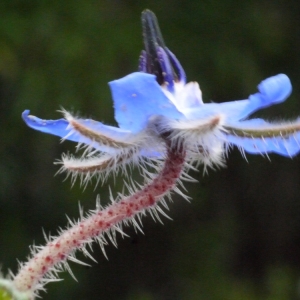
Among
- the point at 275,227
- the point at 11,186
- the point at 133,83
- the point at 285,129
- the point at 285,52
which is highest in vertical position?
the point at 133,83

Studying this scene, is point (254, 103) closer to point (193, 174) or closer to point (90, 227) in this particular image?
point (90, 227)

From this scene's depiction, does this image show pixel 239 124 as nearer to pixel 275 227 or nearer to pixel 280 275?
pixel 280 275

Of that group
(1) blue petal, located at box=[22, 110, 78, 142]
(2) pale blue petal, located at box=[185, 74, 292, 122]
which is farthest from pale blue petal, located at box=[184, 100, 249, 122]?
(1) blue petal, located at box=[22, 110, 78, 142]

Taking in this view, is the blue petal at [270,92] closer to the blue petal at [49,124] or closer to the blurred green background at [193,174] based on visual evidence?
the blue petal at [49,124]

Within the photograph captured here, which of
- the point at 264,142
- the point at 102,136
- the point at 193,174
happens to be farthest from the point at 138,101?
the point at 193,174

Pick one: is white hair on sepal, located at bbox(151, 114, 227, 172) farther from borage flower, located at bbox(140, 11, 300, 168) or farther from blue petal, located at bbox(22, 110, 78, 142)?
blue petal, located at bbox(22, 110, 78, 142)

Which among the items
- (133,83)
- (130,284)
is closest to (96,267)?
(130,284)
